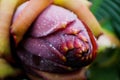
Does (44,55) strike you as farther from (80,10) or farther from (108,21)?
(108,21)

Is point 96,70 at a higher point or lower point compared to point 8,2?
lower

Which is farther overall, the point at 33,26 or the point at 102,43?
the point at 102,43

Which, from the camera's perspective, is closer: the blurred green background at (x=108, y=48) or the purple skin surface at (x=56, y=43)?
the purple skin surface at (x=56, y=43)

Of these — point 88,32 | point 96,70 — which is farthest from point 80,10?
point 96,70

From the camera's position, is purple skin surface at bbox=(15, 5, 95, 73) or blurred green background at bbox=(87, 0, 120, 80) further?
blurred green background at bbox=(87, 0, 120, 80)

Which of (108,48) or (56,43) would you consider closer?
(56,43)
